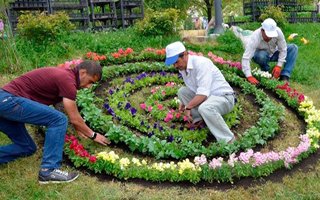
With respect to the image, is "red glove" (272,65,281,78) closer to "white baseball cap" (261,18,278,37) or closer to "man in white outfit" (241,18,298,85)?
"man in white outfit" (241,18,298,85)

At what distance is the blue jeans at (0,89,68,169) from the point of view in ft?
14.2

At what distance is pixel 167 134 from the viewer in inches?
229

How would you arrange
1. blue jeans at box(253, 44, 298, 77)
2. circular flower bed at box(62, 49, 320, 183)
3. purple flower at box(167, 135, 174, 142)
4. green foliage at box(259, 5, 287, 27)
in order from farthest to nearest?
green foliage at box(259, 5, 287, 27) < blue jeans at box(253, 44, 298, 77) < purple flower at box(167, 135, 174, 142) < circular flower bed at box(62, 49, 320, 183)

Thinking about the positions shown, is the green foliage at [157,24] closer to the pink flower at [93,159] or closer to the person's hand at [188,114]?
the person's hand at [188,114]

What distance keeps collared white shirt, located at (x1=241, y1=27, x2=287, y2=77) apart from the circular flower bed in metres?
0.39

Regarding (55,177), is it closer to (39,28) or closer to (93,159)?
(93,159)

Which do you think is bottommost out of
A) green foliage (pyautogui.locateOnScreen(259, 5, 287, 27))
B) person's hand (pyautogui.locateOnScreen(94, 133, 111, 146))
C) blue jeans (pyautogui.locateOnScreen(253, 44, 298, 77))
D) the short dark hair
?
person's hand (pyautogui.locateOnScreen(94, 133, 111, 146))

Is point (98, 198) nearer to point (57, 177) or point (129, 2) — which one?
point (57, 177)

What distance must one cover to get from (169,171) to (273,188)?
1227 millimetres

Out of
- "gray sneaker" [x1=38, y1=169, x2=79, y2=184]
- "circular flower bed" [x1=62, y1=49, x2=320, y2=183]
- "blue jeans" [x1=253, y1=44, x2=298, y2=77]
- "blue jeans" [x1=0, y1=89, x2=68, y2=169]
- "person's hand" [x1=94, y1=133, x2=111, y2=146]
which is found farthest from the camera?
"blue jeans" [x1=253, y1=44, x2=298, y2=77]

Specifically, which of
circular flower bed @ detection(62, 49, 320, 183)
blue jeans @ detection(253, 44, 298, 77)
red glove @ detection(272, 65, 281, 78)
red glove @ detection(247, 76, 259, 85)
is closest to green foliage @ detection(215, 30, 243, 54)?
blue jeans @ detection(253, 44, 298, 77)

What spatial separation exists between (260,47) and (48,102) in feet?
16.8

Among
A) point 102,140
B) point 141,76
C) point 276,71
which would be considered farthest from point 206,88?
point 276,71

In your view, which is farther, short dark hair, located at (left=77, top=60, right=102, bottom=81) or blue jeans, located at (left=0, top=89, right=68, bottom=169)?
short dark hair, located at (left=77, top=60, right=102, bottom=81)
